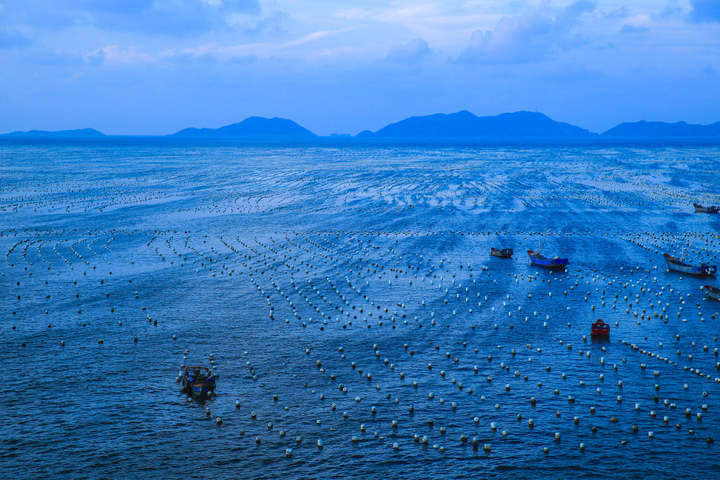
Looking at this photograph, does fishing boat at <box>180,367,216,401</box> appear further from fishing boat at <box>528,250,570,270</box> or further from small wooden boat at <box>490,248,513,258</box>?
small wooden boat at <box>490,248,513,258</box>

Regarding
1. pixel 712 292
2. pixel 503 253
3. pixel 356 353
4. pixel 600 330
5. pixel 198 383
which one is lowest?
pixel 356 353

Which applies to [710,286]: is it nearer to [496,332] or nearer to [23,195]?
[496,332]

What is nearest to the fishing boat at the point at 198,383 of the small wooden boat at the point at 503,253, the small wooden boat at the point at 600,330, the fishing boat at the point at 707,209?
the small wooden boat at the point at 600,330

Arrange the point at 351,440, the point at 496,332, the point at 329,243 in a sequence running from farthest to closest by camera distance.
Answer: the point at 329,243
the point at 496,332
the point at 351,440

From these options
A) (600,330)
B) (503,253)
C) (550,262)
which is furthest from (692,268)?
(600,330)

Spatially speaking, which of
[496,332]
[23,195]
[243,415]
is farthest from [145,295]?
[23,195]

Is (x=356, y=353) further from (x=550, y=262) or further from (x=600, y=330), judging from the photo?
(x=550, y=262)
